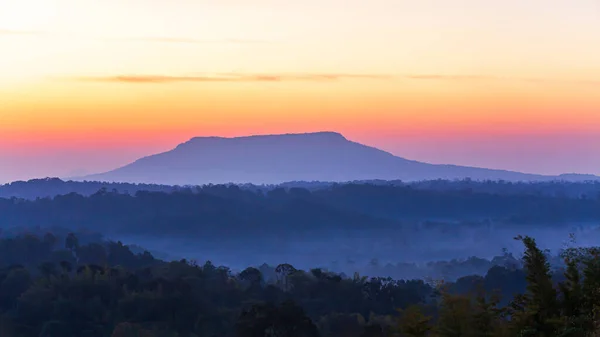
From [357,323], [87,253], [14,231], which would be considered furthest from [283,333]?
[14,231]

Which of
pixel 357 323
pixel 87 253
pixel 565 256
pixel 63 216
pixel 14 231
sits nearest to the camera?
pixel 565 256

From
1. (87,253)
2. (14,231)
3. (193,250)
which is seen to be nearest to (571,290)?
(87,253)

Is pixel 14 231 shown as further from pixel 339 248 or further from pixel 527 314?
pixel 527 314

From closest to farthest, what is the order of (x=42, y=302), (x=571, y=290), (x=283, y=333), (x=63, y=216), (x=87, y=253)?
(x=571, y=290) < (x=283, y=333) < (x=42, y=302) < (x=87, y=253) < (x=63, y=216)

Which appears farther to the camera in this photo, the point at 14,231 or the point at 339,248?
the point at 339,248

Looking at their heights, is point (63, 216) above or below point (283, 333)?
above

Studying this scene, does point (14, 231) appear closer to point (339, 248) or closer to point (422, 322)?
point (339, 248)

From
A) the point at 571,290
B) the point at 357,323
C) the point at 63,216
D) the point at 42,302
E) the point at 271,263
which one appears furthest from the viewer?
the point at 63,216
